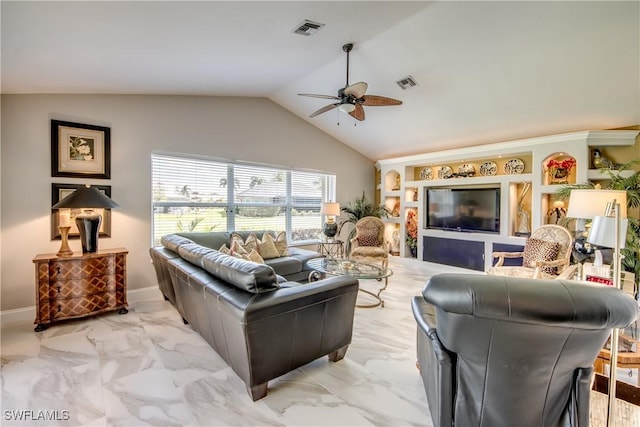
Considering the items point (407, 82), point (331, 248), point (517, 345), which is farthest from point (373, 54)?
point (331, 248)

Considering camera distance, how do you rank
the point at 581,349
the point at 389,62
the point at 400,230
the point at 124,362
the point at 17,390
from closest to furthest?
the point at 581,349, the point at 17,390, the point at 124,362, the point at 389,62, the point at 400,230

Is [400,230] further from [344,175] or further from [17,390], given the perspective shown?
[17,390]

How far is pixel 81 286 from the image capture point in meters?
3.12

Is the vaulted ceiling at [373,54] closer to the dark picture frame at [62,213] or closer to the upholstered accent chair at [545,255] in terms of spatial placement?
the dark picture frame at [62,213]

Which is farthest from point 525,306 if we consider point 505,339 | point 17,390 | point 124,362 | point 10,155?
point 10,155

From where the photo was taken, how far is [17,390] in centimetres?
200

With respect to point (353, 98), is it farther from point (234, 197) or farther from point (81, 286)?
point (81, 286)

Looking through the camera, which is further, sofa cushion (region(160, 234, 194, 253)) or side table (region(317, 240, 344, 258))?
side table (region(317, 240, 344, 258))

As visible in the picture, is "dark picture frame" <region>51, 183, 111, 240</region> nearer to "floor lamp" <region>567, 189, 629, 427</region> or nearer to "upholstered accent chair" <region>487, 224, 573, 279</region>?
"floor lamp" <region>567, 189, 629, 427</region>

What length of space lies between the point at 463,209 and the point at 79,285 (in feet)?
19.0

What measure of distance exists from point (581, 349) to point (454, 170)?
5.06m

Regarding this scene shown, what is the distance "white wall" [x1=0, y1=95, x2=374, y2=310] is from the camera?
313 centimetres

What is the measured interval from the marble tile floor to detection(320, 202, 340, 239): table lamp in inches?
106

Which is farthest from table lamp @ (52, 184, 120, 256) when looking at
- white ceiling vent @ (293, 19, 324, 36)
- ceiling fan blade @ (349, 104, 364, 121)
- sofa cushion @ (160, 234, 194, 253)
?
ceiling fan blade @ (349, 104, 364, 121)
